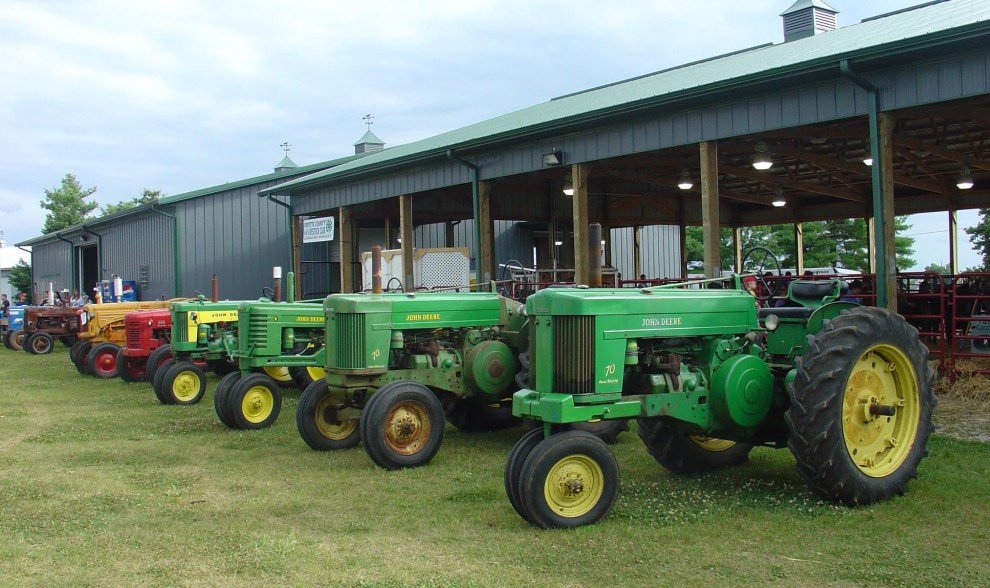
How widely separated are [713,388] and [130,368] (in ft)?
35.7

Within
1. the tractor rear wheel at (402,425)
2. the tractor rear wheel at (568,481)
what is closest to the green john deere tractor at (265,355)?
the tractor rear wheel at (402,425)

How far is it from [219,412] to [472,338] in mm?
3009

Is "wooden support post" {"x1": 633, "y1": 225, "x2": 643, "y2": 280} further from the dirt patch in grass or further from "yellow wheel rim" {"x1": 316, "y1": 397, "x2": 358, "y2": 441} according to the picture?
"yellow wheel rim" {"x1": 316, "y1": 397, "x2": 358, "y2": 441}

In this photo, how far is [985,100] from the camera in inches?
380

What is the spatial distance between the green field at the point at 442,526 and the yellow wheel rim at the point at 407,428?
8.4 inches

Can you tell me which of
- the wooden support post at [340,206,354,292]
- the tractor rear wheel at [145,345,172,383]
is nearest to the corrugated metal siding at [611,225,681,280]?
the wooden support post at [340,206,354,292]

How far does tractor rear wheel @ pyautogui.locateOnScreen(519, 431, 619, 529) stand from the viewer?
4.46m

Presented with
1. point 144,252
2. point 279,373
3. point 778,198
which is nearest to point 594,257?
point 279,373

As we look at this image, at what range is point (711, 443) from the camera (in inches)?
233

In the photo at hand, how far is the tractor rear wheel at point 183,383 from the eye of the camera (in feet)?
34.9

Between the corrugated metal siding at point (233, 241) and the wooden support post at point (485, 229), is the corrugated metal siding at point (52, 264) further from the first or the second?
the wooden support post at point (485, 229)

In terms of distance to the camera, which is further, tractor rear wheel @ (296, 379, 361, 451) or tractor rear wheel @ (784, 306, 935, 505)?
tractor rear wheel @ (296, 379, 361, 451)

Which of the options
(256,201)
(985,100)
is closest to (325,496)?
(985,100)

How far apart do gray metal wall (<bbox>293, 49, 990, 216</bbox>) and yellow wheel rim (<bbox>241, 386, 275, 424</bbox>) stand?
5.50 m
